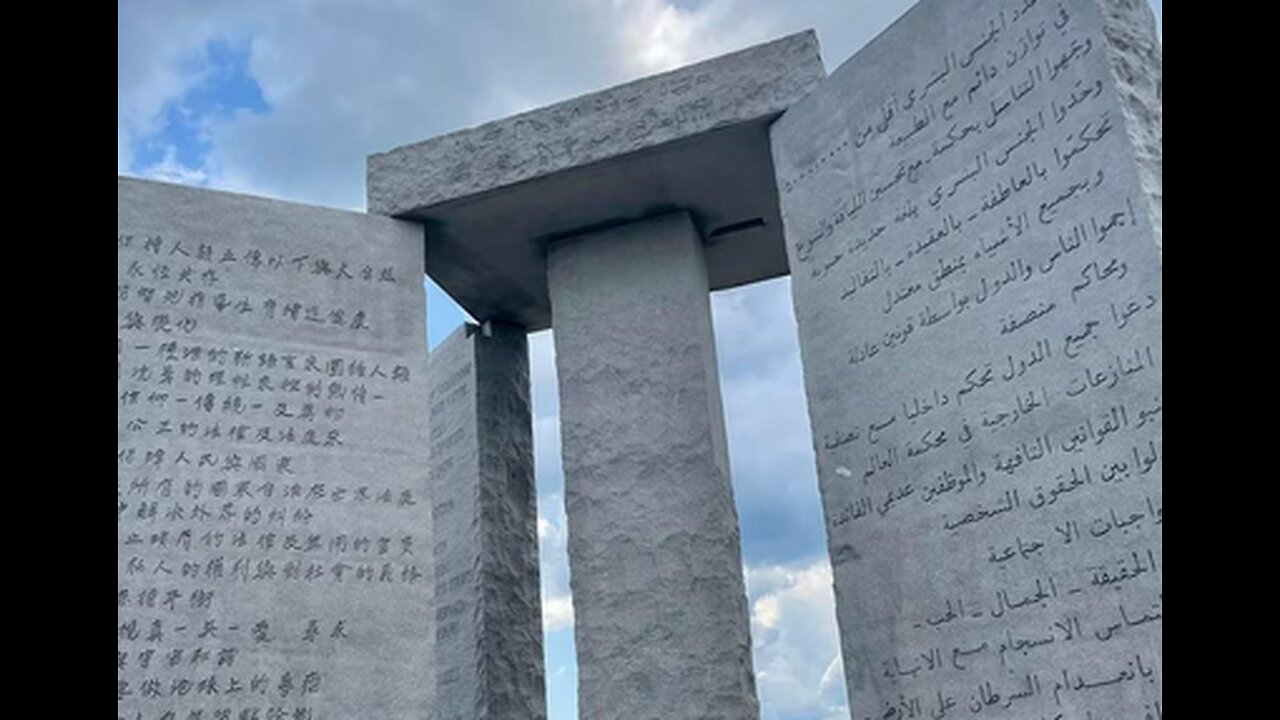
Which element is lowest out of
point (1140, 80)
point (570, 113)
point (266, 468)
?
point (266, 468)

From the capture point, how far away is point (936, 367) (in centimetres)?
465

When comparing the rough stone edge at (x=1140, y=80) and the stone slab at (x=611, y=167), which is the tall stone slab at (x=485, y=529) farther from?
the rough stone edge at (x=1140, y=80)

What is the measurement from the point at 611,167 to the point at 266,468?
235cm

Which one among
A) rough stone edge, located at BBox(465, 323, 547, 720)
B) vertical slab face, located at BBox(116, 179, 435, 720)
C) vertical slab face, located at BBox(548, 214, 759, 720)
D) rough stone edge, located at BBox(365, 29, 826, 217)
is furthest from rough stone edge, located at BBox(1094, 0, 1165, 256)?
rough stone edge, located at BBox(465, 323, 547, 720)

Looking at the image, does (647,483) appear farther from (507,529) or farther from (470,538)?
(470,538)

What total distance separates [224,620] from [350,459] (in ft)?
3.15

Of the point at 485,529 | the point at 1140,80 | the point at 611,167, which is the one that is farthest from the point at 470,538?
the point at 1140,80

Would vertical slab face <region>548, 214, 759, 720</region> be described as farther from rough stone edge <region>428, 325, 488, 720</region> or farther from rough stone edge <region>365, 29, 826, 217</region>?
rough stone edge <region>428, 325, 488, 720</region>

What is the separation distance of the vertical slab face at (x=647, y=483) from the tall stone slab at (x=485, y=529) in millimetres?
1020

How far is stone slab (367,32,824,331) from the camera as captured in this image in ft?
19.2

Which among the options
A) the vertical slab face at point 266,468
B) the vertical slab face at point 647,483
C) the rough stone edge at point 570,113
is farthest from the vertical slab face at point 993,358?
the vertical slab face at point 266,468

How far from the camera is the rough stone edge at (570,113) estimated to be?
18.9ft

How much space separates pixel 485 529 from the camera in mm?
6887

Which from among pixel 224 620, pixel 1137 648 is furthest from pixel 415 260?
pixel 1137 648
